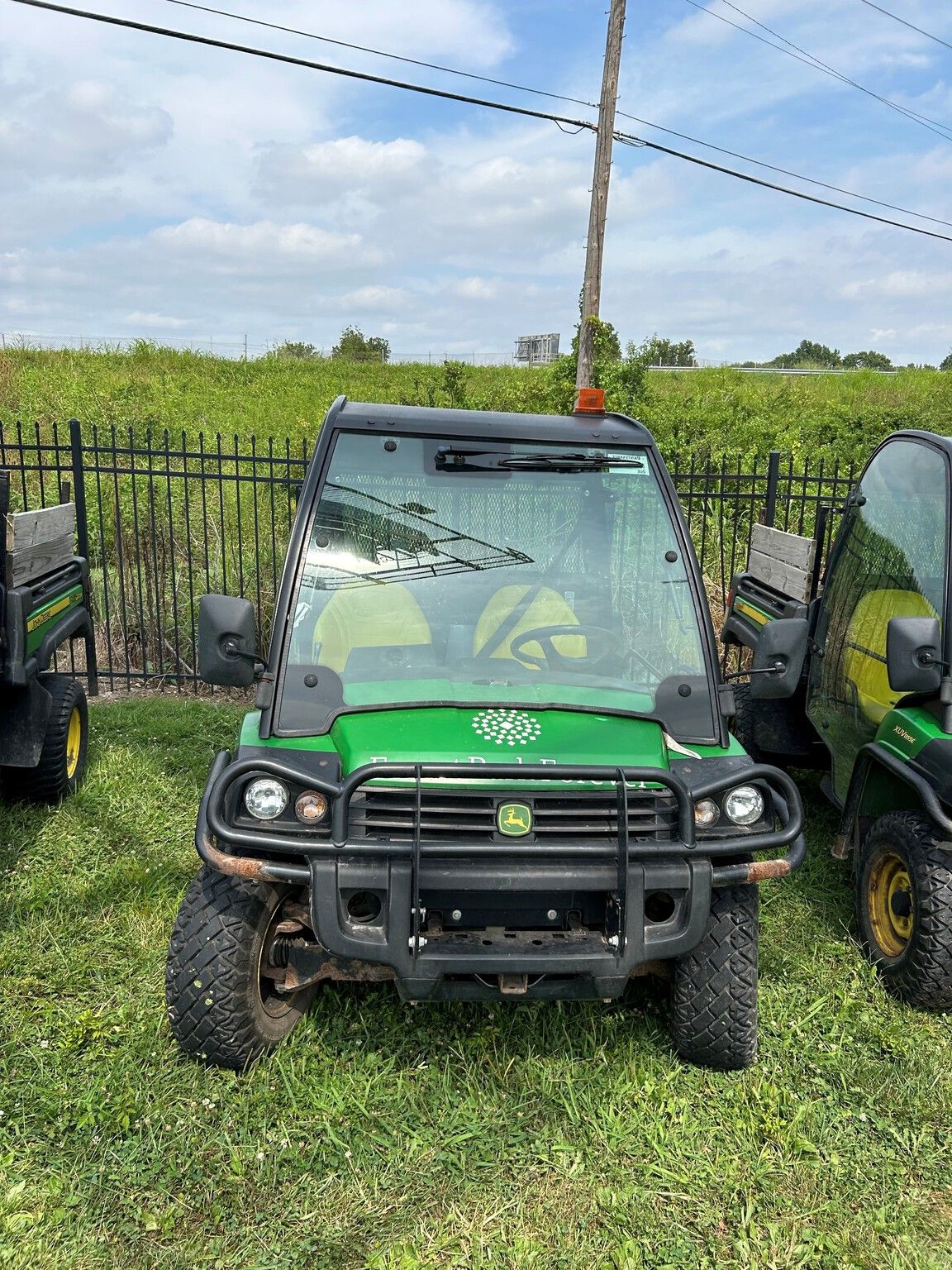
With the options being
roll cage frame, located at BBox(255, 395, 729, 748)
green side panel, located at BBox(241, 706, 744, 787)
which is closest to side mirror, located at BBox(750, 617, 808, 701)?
roll cage frame, located at BBox(255, 395, 729, 748)

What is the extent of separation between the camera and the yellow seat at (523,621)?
3.26m

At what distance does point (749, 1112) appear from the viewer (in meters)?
3.07

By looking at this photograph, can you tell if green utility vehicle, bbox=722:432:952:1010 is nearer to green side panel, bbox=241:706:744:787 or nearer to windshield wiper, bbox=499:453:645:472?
green side panel, bbox=241:706:744:787

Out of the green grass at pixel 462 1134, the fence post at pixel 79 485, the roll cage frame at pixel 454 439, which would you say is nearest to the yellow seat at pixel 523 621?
the roll cage frame at pixel 454 439

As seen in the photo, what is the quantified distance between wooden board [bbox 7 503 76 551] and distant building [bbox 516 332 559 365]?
30844 millimetres

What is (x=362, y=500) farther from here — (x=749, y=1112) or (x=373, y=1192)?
(x=749, y=1112)

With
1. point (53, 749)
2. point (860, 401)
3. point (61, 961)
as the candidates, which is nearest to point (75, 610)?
point (53, 749)

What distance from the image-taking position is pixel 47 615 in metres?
5.11

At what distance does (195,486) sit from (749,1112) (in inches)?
479

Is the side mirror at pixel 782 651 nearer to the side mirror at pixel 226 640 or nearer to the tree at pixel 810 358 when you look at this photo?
the side mirror at pixel 226 640

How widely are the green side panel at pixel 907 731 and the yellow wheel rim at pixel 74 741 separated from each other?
4.31 metres

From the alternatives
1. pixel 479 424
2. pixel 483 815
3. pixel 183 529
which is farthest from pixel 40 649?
pixel 183 529

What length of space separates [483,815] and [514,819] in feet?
0.29

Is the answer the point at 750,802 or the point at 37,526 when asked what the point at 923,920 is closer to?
the point at 750,802
